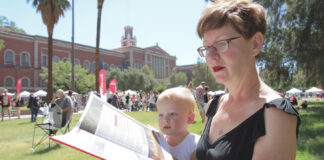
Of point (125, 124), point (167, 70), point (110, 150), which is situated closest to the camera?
point (110, 150)

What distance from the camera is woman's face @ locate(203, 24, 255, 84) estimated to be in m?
1.08

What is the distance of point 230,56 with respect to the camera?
109 cm

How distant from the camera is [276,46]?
12727 millimetres

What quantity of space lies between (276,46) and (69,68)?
3445 centimetres

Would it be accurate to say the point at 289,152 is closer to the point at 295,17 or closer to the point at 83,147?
the point at 83,147

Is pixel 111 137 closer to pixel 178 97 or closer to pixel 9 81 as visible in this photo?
pixel 178 97

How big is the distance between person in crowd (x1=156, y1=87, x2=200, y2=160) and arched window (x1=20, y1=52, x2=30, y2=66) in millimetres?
48823

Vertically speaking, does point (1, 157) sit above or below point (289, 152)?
below

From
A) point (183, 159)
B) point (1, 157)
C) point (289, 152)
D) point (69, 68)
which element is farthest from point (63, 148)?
point (69, 68)

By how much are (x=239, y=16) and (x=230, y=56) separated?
18cm

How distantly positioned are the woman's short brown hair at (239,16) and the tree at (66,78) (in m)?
38.4

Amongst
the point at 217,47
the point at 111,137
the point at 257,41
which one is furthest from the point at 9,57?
the point at 257,41

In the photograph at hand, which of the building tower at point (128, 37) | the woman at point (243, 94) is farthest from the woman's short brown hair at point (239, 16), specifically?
the building tower at point (128, 37)

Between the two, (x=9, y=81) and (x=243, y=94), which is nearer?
(x=243, y=94)
